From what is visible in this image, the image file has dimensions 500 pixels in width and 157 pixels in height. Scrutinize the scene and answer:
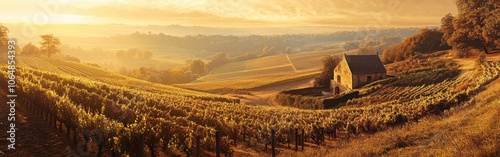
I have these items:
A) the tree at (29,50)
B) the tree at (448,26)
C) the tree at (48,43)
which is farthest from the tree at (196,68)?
the tree at (448,26)

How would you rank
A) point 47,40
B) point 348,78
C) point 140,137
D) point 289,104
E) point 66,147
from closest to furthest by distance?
point 140,137 < point 66,147 < point 289,104 < point 348,78 < point 47,40

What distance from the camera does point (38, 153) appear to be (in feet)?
49.4

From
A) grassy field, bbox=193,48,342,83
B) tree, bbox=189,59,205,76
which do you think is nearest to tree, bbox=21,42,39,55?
grassy field, bbox=193,48,342,83

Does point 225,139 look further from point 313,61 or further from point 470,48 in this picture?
point 313,61

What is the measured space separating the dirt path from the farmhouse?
14813mm

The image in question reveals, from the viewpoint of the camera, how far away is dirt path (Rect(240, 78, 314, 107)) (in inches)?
2863

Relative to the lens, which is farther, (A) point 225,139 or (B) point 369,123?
(B) point 369,123

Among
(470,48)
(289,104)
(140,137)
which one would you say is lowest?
(289,104)

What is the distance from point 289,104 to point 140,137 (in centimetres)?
5323

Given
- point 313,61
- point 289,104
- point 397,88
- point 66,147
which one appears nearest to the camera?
point 66,147

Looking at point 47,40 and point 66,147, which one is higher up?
point 47,40

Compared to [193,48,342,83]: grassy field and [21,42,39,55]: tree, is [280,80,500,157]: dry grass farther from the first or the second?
[193,48,342,83]: grassy field

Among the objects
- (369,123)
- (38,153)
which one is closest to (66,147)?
(38,153)

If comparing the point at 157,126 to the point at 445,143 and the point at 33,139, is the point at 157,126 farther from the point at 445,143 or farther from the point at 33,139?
the point at 445,143
